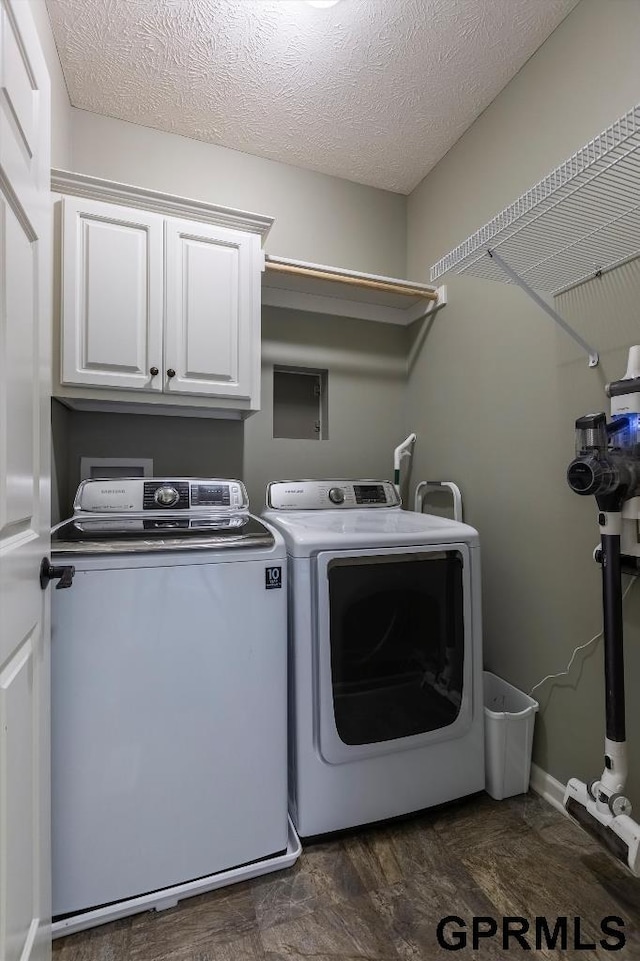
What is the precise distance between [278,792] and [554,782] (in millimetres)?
1028

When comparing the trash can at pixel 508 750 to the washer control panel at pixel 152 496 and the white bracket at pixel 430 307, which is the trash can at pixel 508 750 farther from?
the white bracket at pixel 430 307

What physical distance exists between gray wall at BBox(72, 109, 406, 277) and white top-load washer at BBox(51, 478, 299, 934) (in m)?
1.71

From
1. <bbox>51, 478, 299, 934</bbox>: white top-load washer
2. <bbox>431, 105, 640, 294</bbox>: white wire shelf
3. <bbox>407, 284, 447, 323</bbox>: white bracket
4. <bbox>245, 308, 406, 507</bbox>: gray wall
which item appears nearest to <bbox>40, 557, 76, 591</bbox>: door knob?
<bbox>51, 478, 299, 934</bbox>: white top-load washer

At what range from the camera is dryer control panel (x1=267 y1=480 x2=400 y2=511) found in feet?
6.52

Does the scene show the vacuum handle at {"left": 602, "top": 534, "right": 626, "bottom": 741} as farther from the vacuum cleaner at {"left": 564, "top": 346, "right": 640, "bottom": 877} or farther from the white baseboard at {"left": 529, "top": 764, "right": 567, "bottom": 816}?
the white baseboard at {"left": 529, "top": 764, "right": 567, "bottom": 816}

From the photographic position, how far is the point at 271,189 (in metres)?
2.26

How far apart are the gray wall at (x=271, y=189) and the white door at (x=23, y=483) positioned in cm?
114

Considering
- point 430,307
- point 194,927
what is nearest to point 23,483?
point 194,927

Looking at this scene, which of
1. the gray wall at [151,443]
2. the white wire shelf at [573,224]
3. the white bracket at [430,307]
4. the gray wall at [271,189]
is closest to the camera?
the white wire shelf at [573,224]

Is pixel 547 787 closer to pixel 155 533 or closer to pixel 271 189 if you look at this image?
pixel 155 533

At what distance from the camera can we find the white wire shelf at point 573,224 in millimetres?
982

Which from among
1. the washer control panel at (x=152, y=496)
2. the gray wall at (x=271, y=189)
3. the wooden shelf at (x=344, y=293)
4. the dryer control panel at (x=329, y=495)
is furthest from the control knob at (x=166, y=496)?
the gray wall at (x=271, y=189)

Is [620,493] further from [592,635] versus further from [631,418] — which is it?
[592,635]

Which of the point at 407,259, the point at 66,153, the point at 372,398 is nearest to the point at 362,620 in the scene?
the point at 372,398
